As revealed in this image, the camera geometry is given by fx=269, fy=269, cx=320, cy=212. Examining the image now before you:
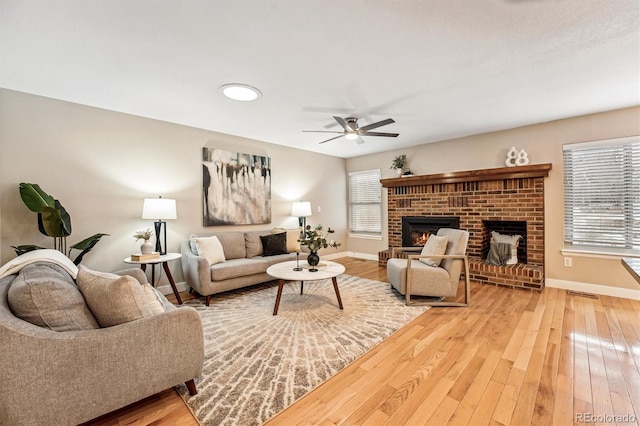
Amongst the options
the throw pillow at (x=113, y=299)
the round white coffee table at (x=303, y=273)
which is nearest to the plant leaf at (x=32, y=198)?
the throw pillow at (x=113, y=299)

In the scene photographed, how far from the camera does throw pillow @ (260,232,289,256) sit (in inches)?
167

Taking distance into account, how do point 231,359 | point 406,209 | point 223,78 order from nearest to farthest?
point 231,359, point 223,78, point 406,209

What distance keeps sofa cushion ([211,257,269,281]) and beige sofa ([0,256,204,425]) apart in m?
1.73

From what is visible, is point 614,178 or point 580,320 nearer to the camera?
point 580,320

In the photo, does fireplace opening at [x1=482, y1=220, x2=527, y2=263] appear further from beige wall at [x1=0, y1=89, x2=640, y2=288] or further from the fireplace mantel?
the fireplace mantel

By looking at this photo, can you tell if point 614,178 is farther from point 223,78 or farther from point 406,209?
point 223,78

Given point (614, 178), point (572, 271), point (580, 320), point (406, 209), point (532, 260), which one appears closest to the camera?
point (580, 320)

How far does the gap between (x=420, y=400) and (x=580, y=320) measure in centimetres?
232

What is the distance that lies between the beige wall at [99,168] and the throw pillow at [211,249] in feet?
1.81

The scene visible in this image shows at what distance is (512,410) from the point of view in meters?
1.57

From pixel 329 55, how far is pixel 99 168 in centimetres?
305

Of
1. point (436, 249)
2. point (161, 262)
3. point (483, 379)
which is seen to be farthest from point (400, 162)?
point (161, 262)

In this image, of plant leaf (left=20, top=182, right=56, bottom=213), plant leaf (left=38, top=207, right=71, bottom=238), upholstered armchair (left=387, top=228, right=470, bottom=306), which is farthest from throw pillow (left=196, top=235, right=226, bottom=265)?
upholstered armchair (left=387, top=228, right=470, bottom=306)

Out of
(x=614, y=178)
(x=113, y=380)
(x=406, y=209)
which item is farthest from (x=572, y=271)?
(x=113, y=380)
